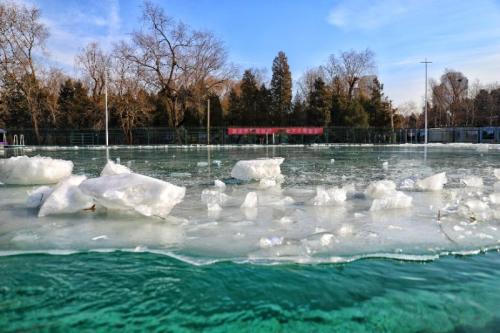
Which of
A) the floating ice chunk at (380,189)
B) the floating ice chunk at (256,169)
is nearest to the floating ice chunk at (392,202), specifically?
the floating ice chunk at (380,189)

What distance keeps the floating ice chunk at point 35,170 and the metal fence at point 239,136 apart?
1356 inches

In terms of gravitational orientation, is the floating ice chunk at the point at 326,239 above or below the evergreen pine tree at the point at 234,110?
below

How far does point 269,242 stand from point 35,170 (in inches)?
258

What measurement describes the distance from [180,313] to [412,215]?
3737mm

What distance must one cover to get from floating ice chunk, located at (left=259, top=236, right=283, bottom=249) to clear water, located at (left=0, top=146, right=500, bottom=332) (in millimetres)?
35

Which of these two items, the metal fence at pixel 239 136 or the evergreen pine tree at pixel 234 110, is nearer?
the metal fence at pixel 239 136

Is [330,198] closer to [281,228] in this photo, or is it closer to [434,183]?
[281,228]

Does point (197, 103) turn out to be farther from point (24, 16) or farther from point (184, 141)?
point (24, 16)

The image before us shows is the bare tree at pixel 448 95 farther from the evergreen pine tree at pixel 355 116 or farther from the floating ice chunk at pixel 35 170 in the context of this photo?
the floating ice chunk at pixel 35 170

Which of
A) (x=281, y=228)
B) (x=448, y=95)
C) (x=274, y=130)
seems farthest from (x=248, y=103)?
(x=281, y=228)

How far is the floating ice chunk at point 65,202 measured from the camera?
536 cm

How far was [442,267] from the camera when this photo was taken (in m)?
3.40

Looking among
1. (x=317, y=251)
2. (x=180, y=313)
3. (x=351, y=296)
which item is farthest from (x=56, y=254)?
(x=351, y=296)

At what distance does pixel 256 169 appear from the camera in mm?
9258
